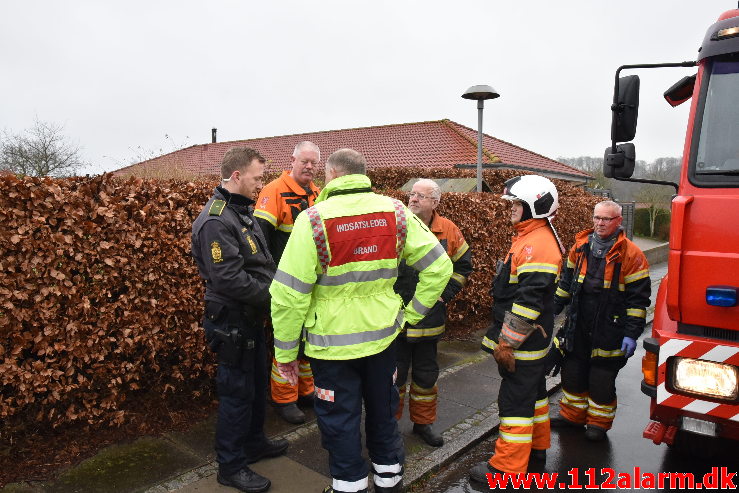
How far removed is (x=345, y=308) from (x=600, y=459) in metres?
2.64

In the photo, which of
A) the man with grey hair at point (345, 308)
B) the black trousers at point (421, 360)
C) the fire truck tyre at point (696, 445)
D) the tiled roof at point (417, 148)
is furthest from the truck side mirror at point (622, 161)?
the tiled roof at point (417, 148)

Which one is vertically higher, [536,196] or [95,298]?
[536,196]

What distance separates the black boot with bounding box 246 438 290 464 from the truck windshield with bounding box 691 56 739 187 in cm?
321

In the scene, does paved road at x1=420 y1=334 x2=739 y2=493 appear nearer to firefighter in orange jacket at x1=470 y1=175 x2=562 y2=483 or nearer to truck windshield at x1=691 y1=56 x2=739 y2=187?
firefighter in orange jacket at x1=470 y1=175 x2=562 y2=483

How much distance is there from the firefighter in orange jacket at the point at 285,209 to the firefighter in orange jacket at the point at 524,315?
160 centimetres

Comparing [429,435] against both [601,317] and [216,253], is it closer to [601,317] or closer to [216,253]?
[601,317]

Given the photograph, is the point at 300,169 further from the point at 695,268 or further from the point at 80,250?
the point at 695,268

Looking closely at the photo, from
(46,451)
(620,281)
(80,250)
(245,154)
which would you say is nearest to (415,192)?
(245,154)

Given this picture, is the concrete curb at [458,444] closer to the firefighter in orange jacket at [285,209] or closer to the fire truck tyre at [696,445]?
the firefighter in orange jacket at [285,209]

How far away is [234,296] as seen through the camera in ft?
10.4

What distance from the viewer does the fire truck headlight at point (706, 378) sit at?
2.73 m

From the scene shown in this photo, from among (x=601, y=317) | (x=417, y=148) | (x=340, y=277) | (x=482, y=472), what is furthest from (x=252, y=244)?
(x=417, y=148)

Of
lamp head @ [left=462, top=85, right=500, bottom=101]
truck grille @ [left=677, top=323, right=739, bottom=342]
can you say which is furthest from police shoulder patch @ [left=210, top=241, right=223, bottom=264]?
lamp head @ [left=462, top=85, right=500, bottom=101]

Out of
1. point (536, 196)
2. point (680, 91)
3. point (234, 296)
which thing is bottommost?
point (234, 296)
